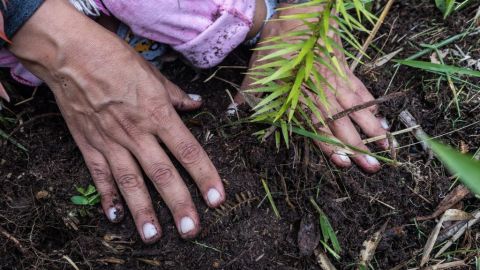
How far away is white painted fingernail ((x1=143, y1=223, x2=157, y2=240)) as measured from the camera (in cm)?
164

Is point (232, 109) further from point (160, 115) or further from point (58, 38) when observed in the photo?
point (58, 38)

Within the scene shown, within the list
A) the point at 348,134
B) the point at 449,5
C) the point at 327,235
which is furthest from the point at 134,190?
the point at 449,5

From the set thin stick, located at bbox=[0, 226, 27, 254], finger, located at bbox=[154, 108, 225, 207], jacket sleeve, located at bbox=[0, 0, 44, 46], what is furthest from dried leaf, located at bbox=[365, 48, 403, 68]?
thin stick, located at bbox=[0, 226, 27, 254]

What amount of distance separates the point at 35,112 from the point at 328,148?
4.05ft

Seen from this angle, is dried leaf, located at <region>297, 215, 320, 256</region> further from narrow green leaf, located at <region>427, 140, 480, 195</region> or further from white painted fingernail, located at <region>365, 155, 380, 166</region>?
narrow green leaf, located at <region>427, 140, 480, 195</region>

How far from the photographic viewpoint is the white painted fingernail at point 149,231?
5.38 feet

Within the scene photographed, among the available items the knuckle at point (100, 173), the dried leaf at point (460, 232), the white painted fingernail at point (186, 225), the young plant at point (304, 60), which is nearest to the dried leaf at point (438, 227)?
the dried leaf at point (460, 232)

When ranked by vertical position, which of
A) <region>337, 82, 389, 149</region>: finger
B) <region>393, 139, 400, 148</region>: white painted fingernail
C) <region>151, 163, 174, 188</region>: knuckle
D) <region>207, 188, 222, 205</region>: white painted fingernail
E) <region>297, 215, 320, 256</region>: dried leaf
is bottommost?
<region>297, 215, 320, 256</region>: dried leaf

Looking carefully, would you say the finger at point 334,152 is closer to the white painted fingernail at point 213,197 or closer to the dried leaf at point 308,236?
the dried leaf at point 308,236

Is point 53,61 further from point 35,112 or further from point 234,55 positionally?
point 234,55

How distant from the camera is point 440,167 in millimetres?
1804

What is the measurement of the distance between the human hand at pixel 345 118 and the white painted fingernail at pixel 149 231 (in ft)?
1.97

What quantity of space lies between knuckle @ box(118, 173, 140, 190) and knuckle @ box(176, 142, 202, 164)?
0.18m

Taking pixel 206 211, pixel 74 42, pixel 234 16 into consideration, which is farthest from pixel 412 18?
pixel 74 42
